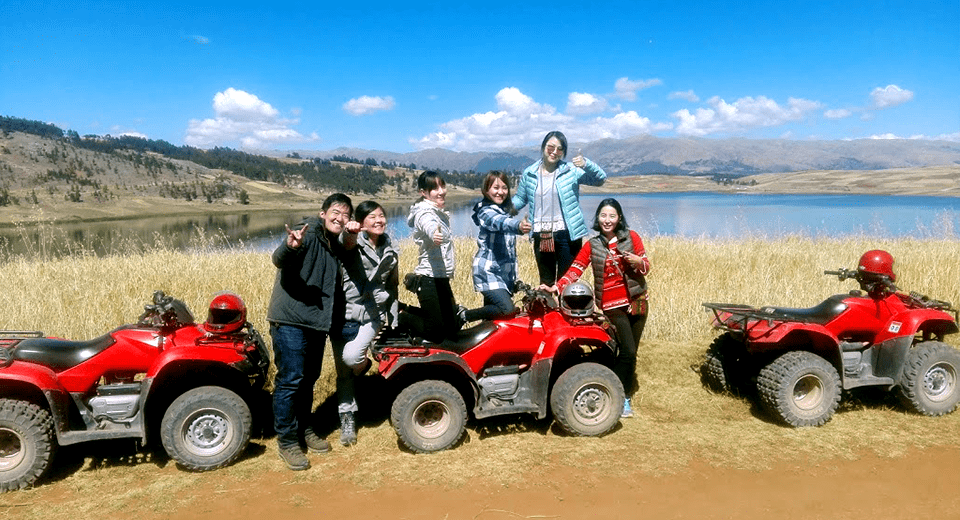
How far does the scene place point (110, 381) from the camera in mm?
3895

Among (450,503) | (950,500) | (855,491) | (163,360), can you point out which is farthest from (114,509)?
(950,500)

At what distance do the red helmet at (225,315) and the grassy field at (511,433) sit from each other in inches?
36.4

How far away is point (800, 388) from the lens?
451cm

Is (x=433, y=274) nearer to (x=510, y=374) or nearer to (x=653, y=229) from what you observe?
(x=510, y=374)

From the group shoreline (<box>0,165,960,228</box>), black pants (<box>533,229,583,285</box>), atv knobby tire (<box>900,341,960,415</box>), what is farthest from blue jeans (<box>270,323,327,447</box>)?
shoreline (<box>0,165,960,228</box>)

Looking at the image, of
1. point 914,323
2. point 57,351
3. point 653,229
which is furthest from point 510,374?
point 653,229

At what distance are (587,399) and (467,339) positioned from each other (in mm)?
1023

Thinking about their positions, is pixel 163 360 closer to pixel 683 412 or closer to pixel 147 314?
pixel 147 314

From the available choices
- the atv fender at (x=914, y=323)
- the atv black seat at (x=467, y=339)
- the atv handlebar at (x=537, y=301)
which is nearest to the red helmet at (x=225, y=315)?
the atv black seat at (x=467, y=339)

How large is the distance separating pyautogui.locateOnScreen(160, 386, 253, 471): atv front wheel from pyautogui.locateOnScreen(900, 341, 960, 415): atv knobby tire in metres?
5.16

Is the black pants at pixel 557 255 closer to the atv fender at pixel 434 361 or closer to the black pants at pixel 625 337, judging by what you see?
the black pants at pixel 625 337

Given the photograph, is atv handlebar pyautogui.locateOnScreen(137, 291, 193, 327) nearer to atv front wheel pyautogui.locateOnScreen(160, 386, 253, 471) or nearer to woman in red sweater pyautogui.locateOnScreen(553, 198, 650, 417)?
atv front wheel pyautogui.locateOnScreen(160, 386, 253, 471)

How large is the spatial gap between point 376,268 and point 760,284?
6.51 meters

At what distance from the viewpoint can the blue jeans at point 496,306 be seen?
186 inches
